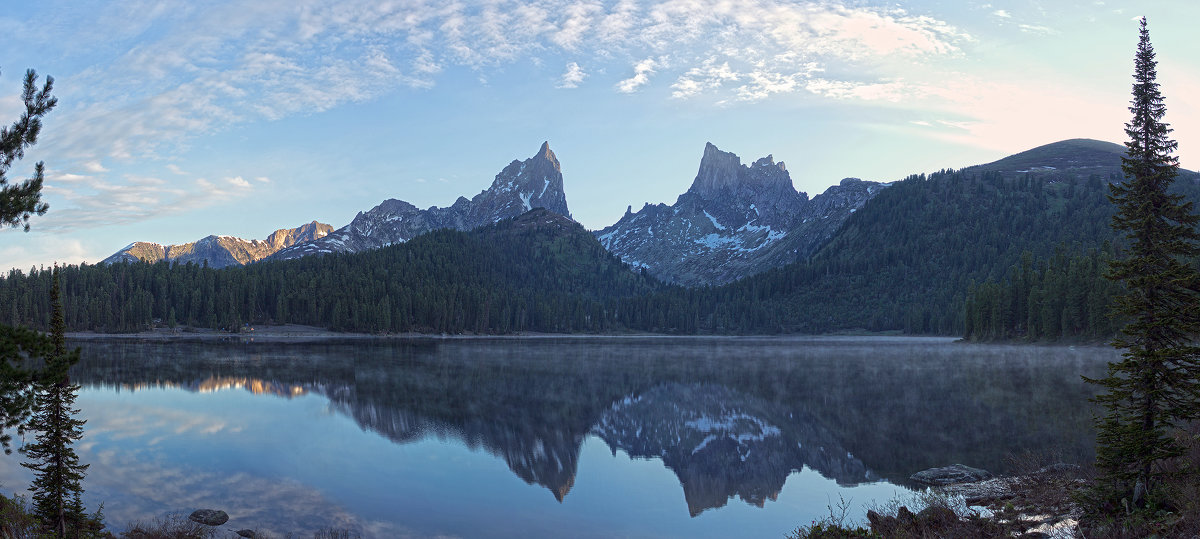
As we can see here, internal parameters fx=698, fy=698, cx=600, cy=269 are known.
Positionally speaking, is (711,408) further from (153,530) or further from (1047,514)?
(153,530)

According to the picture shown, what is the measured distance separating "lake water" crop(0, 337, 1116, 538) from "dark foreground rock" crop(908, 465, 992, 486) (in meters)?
1.25

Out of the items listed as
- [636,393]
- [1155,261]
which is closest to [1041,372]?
[636,393]

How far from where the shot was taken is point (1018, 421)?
45.8m

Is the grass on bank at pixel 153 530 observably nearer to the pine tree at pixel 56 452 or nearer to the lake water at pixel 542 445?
the pine tree at pixel 56 452

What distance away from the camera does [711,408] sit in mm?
56625

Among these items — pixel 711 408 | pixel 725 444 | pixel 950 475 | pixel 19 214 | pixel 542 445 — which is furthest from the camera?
pixel 711 408

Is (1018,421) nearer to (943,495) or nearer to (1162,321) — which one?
(943,495)

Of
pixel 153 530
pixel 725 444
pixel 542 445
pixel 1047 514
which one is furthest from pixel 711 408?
pixel 153 530

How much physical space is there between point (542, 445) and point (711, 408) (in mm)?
20835

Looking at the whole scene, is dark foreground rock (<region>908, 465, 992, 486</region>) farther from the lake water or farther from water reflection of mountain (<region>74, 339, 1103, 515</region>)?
the lake water

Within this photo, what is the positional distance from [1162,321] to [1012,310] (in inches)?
5932

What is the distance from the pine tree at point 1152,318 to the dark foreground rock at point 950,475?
31.4 feet

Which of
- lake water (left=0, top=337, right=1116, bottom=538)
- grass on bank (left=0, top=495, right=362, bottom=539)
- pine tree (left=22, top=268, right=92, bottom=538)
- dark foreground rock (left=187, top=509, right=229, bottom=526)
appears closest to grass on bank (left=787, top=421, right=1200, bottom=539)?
lake water (left=0, top=337, right=1116, bottom=538)

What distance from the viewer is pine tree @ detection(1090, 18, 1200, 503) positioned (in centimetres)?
1953
